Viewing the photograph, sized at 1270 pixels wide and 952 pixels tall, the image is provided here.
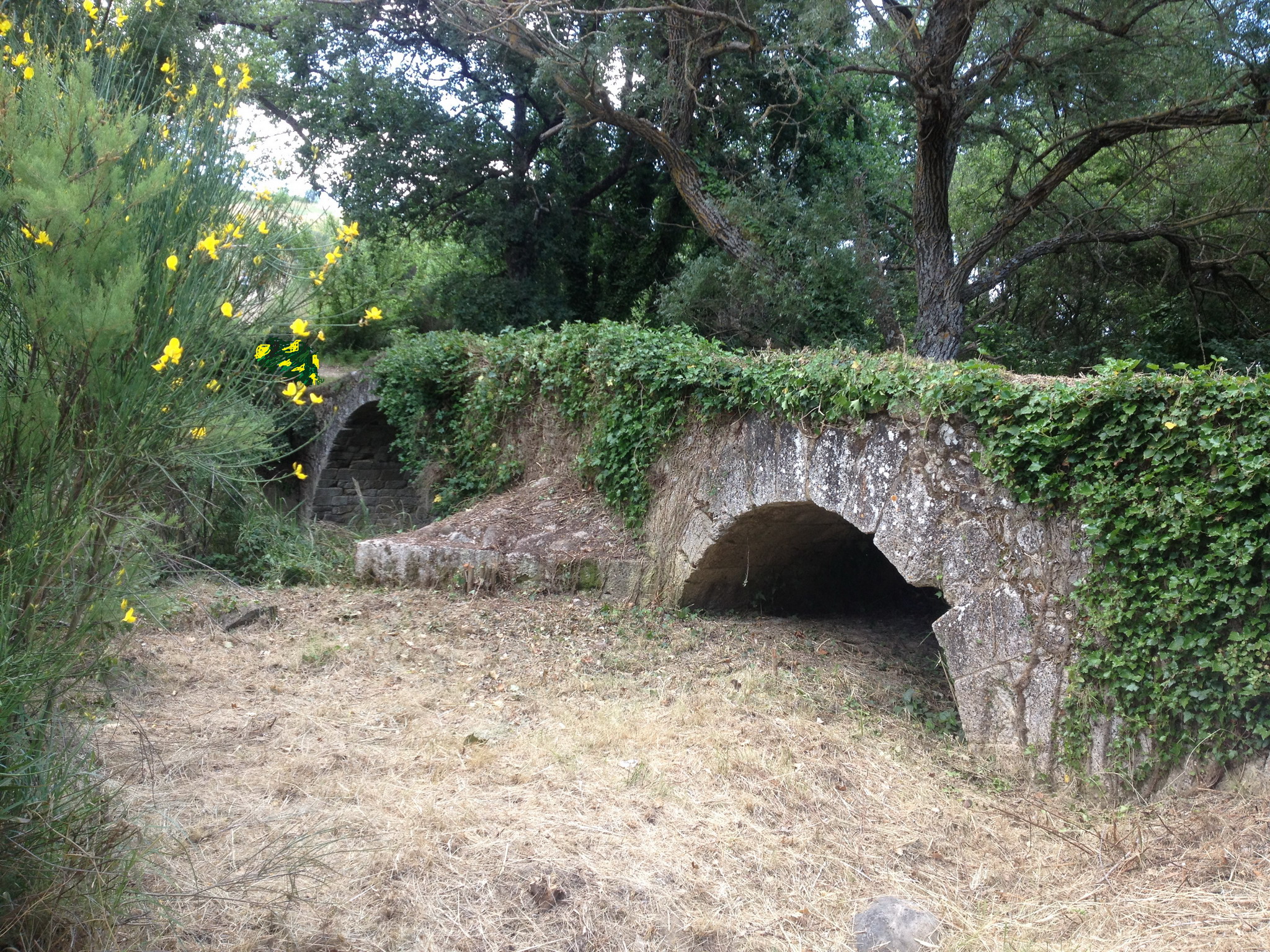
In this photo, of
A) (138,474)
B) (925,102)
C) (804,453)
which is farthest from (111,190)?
(925,102)

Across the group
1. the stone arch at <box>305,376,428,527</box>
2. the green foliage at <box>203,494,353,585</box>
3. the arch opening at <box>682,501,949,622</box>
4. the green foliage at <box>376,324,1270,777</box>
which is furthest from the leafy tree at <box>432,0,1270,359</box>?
the green foliage at <box>203,494,353,585</box>

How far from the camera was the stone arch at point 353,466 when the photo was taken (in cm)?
1241

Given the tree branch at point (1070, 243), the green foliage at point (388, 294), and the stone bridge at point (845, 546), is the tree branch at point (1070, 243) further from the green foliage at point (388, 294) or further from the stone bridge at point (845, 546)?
the green foliage at point (388, 294)

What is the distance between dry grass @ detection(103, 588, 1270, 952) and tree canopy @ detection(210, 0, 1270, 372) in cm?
498

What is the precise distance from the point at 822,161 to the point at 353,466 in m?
7.29

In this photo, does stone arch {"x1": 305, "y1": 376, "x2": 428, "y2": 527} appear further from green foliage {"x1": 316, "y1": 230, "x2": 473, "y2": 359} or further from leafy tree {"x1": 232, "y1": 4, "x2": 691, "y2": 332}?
leafy tree {"x1": 232, "y1": 4, "x2": 691, "y2": 332}

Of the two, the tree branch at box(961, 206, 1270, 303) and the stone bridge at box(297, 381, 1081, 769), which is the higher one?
the tree branch at box(961, 206, 1270, 303)

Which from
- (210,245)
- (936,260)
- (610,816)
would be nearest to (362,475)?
(936,260)

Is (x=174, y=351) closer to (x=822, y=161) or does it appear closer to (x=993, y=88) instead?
(x=993, y=88)

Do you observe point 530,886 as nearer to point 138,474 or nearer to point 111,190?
point 138,474

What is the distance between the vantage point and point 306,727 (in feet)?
16.1

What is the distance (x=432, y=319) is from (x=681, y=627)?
8471 mm

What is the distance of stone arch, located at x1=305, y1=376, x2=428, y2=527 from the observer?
12.4 meters

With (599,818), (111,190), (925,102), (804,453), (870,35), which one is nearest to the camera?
(111,190)
